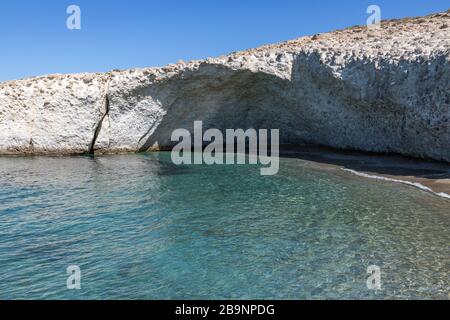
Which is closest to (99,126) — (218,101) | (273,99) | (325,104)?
(218,101)

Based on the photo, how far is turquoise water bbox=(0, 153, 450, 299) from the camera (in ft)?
28.8

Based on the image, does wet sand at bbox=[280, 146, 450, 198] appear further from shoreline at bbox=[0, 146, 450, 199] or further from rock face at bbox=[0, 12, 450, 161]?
rock face at bbox=[0, 12, 450, 161]

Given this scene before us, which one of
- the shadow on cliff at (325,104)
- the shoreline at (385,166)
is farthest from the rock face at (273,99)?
the shoreline at (385,166)

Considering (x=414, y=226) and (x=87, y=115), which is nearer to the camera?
(x=414, y=226)

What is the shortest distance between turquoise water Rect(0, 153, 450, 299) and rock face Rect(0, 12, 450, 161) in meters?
5.53

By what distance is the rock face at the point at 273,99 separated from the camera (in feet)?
70.0

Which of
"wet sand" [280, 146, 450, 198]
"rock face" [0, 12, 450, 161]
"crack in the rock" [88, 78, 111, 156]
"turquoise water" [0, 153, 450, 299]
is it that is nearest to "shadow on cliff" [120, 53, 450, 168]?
"rock face" [0, 12, 450, 161]

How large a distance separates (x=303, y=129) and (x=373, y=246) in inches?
799

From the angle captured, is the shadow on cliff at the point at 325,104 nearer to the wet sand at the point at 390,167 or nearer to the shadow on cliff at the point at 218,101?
the shadow on cliff at the point at 218,101

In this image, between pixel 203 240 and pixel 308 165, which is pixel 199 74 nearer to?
pixel 308 165

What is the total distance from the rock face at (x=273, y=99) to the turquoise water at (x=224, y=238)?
5.53 meters

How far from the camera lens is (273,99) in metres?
30.7
